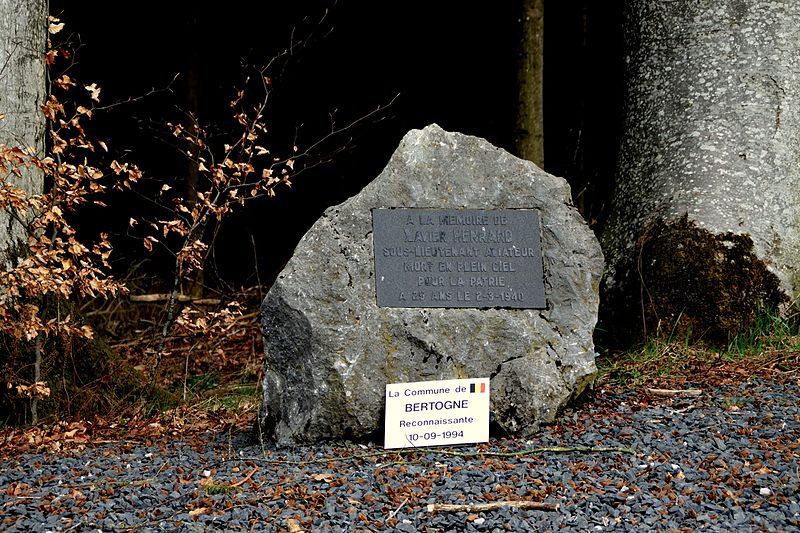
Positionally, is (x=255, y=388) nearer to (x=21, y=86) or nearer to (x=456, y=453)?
(x=456, y=453)

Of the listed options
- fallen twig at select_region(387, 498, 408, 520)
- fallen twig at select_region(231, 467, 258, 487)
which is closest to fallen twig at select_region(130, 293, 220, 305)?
fallen twig at select_region(231, 467, 258, 487)

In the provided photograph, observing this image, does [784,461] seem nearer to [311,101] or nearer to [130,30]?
[311,101]

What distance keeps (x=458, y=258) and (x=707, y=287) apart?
177 cm

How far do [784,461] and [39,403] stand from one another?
12.5 ft

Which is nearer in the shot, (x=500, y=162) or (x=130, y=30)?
(x=500, y=162)

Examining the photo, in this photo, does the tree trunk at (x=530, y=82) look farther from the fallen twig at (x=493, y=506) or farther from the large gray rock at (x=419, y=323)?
the fallen twig at (x=493, y=506)

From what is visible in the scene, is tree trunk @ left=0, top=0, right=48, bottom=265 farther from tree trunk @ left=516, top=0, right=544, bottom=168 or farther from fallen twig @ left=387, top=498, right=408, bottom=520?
tree trunk @ left=516, top=0, right=544, bottom=168

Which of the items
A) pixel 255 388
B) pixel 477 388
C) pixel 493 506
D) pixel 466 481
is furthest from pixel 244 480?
pixel 255 388

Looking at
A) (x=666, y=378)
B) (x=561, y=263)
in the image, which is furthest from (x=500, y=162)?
(x=666, y=378)

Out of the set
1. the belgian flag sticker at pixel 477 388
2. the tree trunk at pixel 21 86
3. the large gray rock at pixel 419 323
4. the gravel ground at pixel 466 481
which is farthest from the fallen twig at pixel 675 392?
the tree trunk at pixel 21 86

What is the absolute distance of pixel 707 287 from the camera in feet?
16.5

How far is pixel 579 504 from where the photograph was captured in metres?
3.17

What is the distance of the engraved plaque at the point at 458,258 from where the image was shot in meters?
4.05

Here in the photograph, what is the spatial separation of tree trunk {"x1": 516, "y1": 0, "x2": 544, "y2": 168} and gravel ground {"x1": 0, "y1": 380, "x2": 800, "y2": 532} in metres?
2.58
